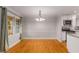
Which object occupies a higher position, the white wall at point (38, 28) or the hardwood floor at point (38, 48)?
the white wall at point (38, 28)

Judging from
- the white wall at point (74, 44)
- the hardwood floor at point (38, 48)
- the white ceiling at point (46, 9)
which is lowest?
the hardwood floor at point (38, 48)

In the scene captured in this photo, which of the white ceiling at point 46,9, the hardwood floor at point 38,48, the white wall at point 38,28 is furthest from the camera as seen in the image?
the white wall at point 38,28

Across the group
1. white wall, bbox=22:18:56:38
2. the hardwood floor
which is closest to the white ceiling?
the hardwood floor

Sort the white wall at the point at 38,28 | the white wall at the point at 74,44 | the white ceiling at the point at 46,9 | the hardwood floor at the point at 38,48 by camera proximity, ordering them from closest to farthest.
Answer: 1. the white wall at the point at 74,44
2. the white ceiling at the point at 46,9
3. the hardwood floor at the point at 38,48
4. the white wall at the point at 38,28

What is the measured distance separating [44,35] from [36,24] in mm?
1099

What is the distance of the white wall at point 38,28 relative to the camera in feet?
28.4

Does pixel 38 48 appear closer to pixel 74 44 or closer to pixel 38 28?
pixel 74 44

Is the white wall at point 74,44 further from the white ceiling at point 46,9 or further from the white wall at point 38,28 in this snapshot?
the white wall at point 38,28

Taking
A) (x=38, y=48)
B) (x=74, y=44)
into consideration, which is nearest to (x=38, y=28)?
(x=38, y=48)

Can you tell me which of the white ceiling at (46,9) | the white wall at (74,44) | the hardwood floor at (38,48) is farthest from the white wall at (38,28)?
the white wall at (74,44)

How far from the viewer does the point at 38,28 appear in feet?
29.1

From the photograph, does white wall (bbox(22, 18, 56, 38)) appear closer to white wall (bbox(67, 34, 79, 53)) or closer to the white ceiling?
the white ceiling
